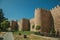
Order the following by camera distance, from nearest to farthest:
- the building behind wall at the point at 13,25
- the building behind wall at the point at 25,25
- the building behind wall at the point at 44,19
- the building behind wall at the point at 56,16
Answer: the building behind wall at the point at 56,16, the building behind wall at the point at 44,19, the building behind wall at the point at 25,25, the building behind wall at the point at 13,25

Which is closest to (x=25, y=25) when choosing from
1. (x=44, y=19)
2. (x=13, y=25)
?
(x=13, y=25)

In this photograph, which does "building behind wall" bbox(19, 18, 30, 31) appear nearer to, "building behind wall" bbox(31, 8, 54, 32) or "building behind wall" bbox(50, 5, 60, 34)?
"building behind wall" bbox(31, 8, 54, 32)

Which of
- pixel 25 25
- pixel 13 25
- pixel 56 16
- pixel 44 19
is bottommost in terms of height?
pixel 25 25

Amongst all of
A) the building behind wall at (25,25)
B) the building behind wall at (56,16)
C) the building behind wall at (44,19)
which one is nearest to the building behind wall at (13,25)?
the building behind wall at (25,25)

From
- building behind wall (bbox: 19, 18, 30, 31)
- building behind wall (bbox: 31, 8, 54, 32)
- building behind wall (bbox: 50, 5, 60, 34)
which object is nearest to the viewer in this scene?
building behind wall (bbox: 50, 5, 60, 34)

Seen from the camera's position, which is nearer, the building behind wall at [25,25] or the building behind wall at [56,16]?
the building behind wall at [56,16]

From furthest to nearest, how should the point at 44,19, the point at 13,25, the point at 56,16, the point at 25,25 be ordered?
the point at 13,25 < the point at 25,25 < the point at 44,19 < the point at 56,16

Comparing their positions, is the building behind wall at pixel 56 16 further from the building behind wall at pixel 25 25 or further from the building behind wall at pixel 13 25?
the building behind wall at pixel 13 25

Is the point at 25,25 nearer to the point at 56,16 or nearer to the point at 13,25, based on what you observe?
the point at 13,25

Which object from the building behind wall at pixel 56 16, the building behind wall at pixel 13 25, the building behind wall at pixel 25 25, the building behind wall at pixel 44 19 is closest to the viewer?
the building behind wall at pixel 56 16

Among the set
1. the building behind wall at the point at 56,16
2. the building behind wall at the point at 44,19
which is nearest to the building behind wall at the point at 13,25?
the building behind wall at the point at 44,19

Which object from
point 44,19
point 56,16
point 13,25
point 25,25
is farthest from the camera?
point 13,25

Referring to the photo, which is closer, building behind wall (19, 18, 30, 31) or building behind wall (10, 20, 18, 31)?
building behind wall (19, 18, 30, 31)

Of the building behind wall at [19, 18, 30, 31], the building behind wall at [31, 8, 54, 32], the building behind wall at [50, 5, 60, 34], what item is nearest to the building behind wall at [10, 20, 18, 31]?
the building behind wall at [19, 18, 30, 31]
